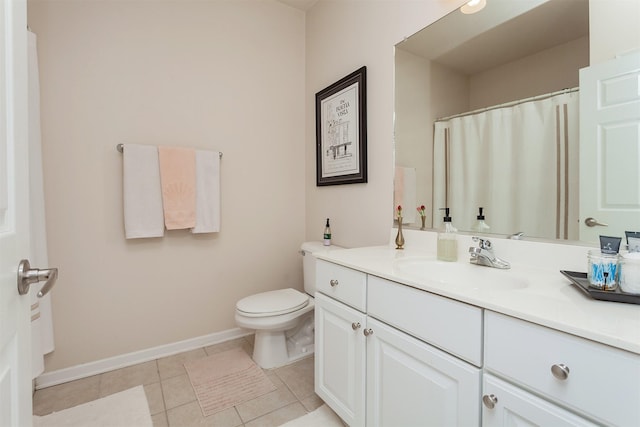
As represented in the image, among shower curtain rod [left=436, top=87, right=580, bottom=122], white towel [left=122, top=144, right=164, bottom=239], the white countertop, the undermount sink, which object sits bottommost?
the undermount sink

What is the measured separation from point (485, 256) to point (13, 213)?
4.60 feet

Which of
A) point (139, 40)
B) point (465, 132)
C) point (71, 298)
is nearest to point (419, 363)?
point (465, 132)

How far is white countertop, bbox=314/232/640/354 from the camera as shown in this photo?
0.61 m

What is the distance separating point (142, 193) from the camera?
1888 mm

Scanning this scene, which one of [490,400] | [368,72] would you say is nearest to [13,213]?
[490,400]

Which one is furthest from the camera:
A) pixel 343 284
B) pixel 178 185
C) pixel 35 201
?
pixel 178 185

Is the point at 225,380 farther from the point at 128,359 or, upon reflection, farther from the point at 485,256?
the point at 485,256

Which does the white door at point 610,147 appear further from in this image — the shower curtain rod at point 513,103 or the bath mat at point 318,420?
the bath mat at point 318,420

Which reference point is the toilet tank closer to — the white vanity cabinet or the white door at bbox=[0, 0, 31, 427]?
the white vanity cabinet

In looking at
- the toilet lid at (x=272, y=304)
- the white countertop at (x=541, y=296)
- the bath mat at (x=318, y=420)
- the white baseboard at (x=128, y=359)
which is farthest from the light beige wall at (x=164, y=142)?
the white countertop at (x=541, y=296)

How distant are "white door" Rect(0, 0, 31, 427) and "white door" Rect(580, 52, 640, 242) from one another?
155cm

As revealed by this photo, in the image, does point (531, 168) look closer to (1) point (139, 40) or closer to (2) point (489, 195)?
(2) point (489, 195)

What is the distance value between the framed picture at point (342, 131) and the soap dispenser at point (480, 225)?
28.3 inches

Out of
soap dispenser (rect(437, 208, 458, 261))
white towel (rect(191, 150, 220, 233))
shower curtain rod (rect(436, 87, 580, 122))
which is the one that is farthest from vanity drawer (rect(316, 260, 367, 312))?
white towel (rect(191, 150, 220, 233))
